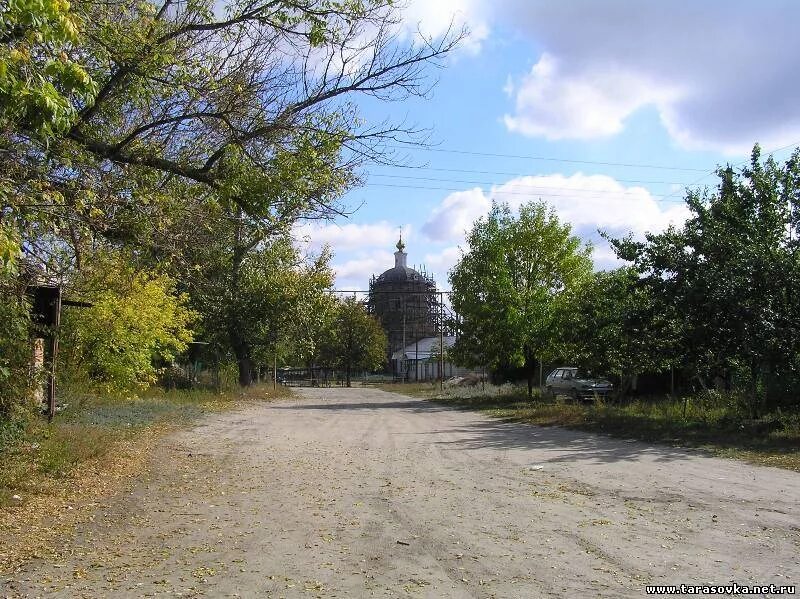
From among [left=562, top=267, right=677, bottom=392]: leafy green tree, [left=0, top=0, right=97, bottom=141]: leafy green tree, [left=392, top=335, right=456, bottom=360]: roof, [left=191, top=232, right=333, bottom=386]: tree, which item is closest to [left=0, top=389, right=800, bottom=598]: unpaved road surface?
[left=0, top=0, right=97, bottom=141]: leafy green tree

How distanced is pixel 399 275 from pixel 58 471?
80145 millimetres

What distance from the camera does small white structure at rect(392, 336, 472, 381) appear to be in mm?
75062

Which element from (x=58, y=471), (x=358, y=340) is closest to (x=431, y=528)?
(x=58, y=471)

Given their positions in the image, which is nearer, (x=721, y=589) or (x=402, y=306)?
(x=721, y=589)

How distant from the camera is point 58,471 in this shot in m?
9.80

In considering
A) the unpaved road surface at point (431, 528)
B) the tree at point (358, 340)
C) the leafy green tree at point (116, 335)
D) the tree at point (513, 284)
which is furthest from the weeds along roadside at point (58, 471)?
the tree at point (358, 340)

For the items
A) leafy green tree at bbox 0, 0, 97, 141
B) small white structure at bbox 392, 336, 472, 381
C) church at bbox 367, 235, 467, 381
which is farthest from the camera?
church at bbox 367, 235, 467, 381

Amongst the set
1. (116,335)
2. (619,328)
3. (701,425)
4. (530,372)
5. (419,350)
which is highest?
(419,350)

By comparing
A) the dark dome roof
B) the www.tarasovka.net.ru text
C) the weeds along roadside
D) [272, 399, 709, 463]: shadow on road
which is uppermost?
the dark dome roof

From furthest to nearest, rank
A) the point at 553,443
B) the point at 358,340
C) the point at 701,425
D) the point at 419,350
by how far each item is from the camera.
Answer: the point at 419,350, the point at 358,340, the point at 701,425, the point at 553,443

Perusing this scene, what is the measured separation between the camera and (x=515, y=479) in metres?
10.6

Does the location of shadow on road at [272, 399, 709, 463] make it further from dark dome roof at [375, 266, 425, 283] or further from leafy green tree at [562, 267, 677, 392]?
dark dome roof at [375, 266, 425, 283]

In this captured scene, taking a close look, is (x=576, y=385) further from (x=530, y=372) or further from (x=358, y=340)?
(x=358, y=340)

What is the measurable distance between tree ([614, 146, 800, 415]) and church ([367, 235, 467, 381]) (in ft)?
200
